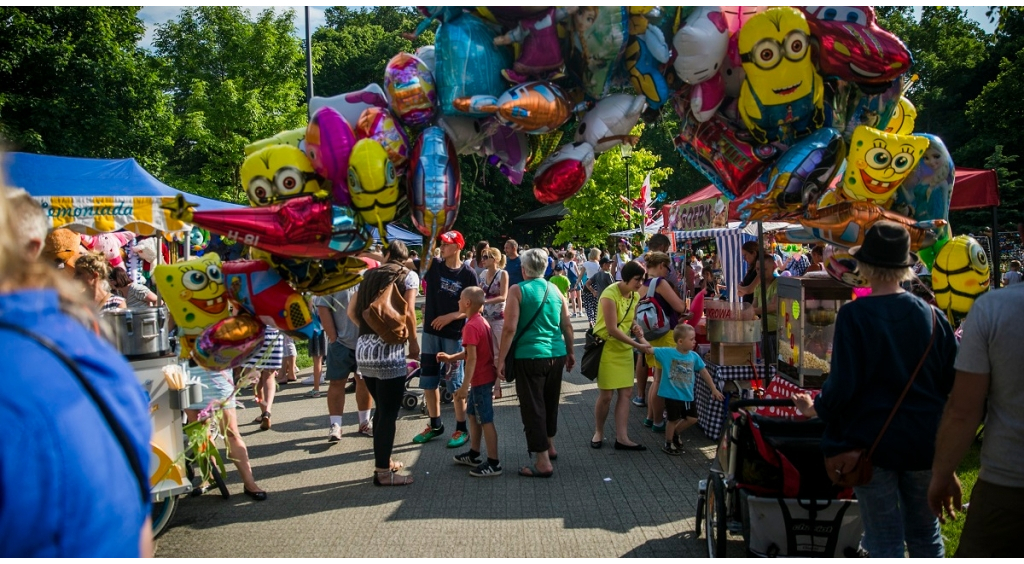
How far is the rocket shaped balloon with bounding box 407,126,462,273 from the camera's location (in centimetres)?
401

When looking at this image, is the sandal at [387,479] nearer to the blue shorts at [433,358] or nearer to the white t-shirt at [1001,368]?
the blue shorts at [433,358]

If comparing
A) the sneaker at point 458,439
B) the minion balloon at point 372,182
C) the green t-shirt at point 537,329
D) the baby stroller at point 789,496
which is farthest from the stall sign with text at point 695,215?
the minion balloon at point 372,182

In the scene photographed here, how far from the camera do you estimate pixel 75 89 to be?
1731cm

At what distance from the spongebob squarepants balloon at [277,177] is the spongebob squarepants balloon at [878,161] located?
3.14 meters

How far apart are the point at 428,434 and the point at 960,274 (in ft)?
15.8

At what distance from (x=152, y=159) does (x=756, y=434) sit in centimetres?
1893

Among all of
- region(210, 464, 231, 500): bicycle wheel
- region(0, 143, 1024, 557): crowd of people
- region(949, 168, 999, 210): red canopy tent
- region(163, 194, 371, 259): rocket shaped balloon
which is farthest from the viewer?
region(949, 168, 999, 210): red canopy tent

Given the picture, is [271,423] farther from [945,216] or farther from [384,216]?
[945,216]

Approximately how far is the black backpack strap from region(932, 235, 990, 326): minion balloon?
4.54 metres

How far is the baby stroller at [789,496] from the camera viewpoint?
11.7ft

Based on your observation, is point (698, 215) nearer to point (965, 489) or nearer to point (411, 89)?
point (965, 489)

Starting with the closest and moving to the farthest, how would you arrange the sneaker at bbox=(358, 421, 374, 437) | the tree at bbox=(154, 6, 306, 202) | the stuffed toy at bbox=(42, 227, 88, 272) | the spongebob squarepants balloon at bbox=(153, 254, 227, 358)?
the spongebob squarepants balloon at bbox=(153, 254, 227, 358), the stuffed toy at bbox=(42, 227, 88, 272), the sneaker at bbox=(358, 421, 374, 437), the tree at bbox=(154, 6, 306, 202)

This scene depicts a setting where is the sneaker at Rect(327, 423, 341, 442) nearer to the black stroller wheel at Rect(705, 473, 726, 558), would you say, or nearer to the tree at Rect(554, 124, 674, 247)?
the black stroller wheel at Rect(705, 473, 726, 558)

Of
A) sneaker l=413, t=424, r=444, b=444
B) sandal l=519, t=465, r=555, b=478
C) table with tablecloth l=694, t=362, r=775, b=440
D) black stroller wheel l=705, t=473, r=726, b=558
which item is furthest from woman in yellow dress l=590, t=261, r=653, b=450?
black stroller wheel l=705, t=473, r=726, b=558
